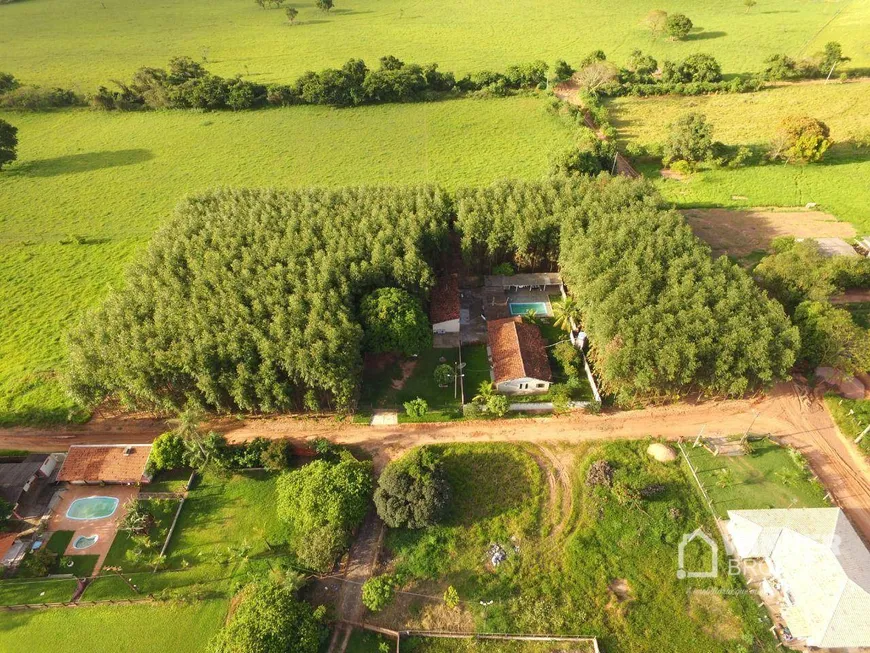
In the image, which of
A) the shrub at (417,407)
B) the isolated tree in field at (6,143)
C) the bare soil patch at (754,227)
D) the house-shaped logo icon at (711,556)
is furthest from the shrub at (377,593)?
the isolated tree in field at (6,143)

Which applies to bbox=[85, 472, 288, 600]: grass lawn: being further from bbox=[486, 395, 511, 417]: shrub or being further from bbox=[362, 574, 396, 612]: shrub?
bbox=[486, 395, 511, 417]: shrub

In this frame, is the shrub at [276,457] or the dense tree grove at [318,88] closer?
the shrub at [276,457]

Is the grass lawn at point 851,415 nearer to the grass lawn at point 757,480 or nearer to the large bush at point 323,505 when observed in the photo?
the grass lawn at point 757,480

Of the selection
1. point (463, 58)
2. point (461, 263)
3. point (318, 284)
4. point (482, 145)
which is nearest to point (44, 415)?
point (318, 284)

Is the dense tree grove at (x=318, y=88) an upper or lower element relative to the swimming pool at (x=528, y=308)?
upper

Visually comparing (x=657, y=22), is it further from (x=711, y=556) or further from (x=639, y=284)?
(x=711, y=556)

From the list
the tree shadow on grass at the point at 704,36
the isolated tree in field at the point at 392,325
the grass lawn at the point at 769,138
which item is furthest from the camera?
the tree shadow on grass at the point at 704,36
